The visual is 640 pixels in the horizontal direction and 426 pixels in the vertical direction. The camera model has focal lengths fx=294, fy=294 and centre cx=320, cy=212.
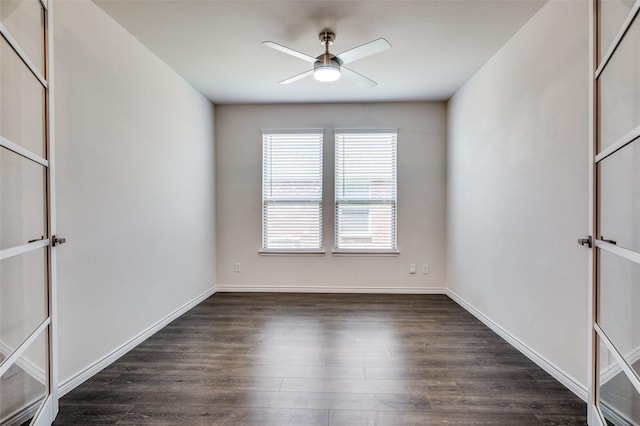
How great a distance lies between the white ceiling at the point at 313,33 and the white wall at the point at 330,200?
68cm

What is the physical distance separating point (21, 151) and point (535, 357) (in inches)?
136

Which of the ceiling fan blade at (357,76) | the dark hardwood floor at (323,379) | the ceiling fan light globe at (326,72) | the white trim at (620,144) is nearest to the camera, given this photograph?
the white trim at (620,144)

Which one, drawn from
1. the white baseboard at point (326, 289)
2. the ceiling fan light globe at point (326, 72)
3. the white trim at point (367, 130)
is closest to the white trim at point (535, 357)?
the white baseboard at point (326, 289)

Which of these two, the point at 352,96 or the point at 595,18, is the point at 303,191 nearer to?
the point at 352,96

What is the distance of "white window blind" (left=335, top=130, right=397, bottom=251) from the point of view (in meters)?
4.17

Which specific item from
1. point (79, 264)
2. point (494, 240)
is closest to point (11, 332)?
point (79, 264)

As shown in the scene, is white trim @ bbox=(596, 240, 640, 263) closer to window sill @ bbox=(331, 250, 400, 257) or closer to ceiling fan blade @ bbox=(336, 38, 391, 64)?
ceiling fan blade @ bbox=(336, 38, 391, 64)

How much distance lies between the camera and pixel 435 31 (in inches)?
96.6

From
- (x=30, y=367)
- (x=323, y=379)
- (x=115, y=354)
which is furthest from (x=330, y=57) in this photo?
(x=115, y=354)

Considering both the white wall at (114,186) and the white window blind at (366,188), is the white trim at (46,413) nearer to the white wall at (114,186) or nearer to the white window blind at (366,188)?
the white wall at (114,186)

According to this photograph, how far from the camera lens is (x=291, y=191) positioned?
13.9 feet

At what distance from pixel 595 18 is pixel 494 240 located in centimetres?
187

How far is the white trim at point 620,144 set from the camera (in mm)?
1246

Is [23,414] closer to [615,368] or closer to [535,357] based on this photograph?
[615,368]
